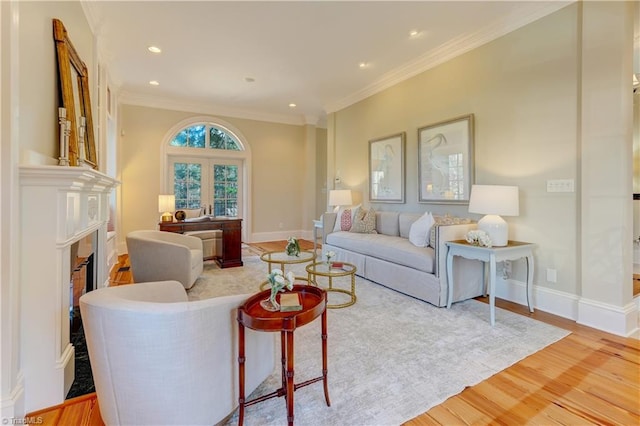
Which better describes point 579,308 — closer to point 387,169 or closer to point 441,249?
point 441,249

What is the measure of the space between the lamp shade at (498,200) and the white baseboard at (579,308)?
2.78ft

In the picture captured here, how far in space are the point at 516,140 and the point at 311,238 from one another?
512 centimetres

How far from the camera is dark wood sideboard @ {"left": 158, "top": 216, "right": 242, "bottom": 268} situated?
449 centimetres

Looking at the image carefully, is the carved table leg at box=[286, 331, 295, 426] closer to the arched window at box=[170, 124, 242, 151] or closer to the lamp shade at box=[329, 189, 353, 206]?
the lamp shade at box=[329, 189, 353, 206]

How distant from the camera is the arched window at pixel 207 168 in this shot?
6285mm

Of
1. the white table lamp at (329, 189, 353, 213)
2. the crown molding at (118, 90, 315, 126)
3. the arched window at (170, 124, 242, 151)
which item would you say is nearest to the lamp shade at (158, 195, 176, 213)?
the arched window at (170, 124, 242, 151)

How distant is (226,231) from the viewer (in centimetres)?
467

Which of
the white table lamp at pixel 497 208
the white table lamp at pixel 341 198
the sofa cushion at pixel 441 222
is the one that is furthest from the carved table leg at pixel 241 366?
the white table lamp at pixel 341 198

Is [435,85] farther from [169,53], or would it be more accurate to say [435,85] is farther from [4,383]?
[4,383]

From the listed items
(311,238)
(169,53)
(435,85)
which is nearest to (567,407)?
(435,85)

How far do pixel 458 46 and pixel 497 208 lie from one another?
216 centimetres

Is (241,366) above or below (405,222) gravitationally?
below

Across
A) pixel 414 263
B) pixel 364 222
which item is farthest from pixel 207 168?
pixel 414 263

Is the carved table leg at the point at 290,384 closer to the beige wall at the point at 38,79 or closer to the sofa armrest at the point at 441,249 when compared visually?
the beige wall at the point at 38,79
